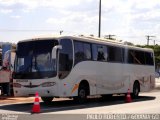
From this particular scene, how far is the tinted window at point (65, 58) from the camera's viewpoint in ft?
65.8

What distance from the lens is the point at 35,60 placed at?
66.0ft

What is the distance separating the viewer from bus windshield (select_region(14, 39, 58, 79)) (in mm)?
19781

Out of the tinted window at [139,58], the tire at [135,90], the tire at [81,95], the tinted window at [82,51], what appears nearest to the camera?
the tinted window at [82,51]

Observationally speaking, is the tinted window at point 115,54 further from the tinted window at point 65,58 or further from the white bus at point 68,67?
the tinted window at point 65,58

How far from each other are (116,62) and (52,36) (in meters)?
6.47

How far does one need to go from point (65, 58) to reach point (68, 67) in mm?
464

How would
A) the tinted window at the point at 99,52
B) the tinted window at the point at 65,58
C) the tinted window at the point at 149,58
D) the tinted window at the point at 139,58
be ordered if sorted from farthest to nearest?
the tinted window at the point at 149,58, the tinted window at the point at 139,58, the tinted window at the point at 99,52, the tinted window at the point at 65,58

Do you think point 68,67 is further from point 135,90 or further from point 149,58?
point 149,58

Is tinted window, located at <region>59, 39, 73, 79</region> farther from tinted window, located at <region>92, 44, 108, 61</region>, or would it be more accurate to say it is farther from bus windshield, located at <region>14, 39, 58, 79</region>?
tinted window, located at <region>92, 44, 108, 61</region>

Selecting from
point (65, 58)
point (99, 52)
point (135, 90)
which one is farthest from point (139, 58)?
point (65, 58)

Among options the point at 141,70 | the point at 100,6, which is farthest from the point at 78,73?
the point at 100,6

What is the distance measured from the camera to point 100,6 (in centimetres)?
4131

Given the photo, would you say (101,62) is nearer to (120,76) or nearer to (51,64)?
(120,76)

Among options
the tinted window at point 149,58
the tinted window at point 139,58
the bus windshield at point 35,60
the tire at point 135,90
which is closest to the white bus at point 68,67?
the bus windshield at point 35,60
